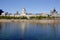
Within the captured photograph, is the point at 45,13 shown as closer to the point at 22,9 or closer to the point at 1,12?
the point at 22,9

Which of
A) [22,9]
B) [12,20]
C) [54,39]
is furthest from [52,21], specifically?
[54,39]

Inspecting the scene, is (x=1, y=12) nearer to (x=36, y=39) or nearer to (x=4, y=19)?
(x=4, y=19)

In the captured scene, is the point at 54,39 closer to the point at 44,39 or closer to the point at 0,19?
the point at 44,39

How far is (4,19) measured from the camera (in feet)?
228

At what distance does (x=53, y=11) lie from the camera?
8331cm

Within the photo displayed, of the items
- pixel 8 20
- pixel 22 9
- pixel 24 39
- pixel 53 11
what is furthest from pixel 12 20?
pixel 24 39

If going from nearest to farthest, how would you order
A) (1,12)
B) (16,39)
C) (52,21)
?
1. (16,39)
2. (52,21)
3. (1,12)

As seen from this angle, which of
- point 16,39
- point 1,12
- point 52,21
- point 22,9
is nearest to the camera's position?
point 16,39

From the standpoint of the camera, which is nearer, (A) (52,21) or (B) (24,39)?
(B) (24,39)

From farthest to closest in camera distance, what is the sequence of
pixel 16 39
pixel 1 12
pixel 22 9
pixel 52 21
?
pixel 1 12 → pixel 22 9 → pixel 52 21 → pixel 16 39

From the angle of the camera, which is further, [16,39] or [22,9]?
[22,9]

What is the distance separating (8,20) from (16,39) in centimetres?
4799

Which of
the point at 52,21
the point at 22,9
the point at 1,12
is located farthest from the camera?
the point at 1,12

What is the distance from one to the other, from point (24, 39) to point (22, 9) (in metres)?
58.6
